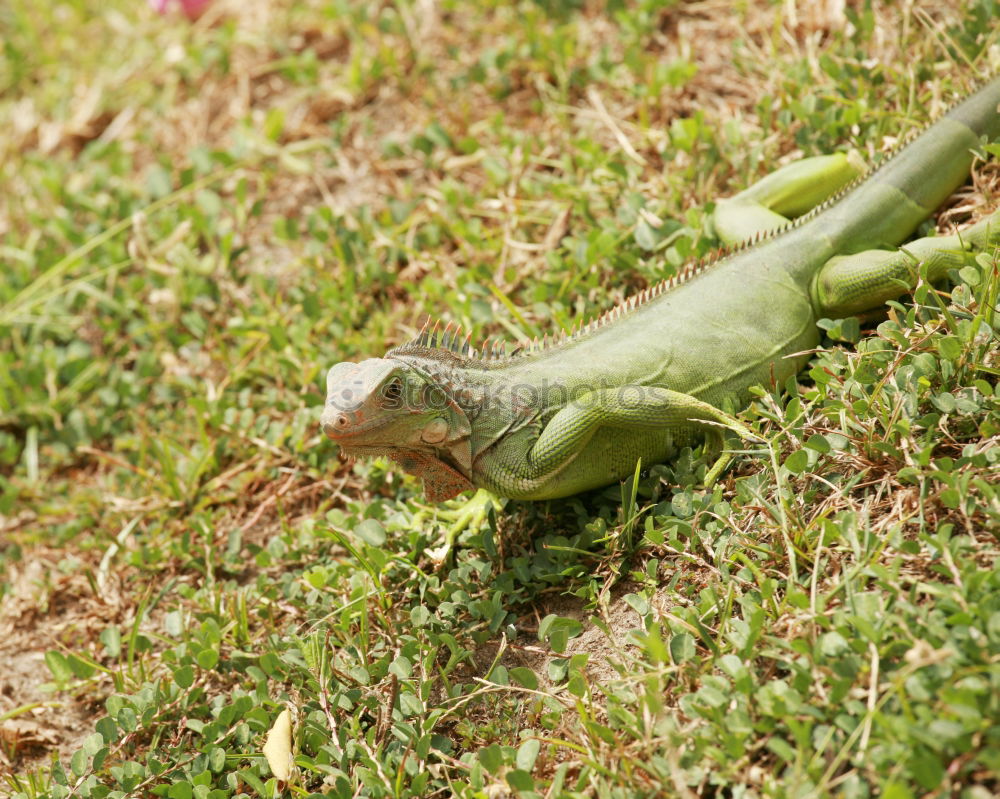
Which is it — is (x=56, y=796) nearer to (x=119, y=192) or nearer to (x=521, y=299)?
(x=521, y=299)

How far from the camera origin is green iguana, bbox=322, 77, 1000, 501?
145 inches

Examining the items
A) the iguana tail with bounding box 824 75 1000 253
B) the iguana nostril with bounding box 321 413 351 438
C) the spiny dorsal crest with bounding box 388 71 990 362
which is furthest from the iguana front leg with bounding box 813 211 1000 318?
the iguana nostril with bounding box 321 413 351 438

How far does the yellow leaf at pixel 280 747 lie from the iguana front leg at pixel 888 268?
2.87 m

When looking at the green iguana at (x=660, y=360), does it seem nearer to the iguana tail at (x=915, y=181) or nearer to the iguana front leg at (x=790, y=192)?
the iguana tail at (x=915, y=181)

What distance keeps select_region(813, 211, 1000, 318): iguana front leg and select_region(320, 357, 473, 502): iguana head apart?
1.72 meters

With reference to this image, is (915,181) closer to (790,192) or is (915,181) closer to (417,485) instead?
(790,192)

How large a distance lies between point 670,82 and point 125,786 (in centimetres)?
474

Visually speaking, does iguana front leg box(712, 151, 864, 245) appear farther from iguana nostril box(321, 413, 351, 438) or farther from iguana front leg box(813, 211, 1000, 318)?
iguana nostril box(321, 413, 351, 438)

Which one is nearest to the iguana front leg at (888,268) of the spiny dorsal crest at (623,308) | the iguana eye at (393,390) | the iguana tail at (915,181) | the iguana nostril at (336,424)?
the iguana tail at (915,181)

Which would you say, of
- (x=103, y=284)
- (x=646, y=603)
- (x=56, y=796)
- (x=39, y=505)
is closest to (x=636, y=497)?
(x=646, y=603)

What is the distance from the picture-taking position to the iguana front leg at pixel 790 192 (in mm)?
4492

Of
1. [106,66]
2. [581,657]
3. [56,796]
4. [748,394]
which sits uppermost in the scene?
[106,66]

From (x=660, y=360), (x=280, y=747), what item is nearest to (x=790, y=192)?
(x=660, y=360)

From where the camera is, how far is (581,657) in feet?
10.8
